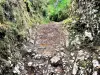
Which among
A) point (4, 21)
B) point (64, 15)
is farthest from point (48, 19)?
point (4, 21)

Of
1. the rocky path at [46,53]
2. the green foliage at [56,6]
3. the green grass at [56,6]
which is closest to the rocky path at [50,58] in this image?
the rocky path at [46,53]

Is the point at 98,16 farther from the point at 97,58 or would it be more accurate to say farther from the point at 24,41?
the point at 24,41

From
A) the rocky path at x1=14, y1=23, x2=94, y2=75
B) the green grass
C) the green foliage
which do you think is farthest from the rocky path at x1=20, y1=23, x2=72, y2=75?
the green grass

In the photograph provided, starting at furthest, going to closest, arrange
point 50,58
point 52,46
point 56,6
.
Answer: point 56,6, point 52,46, point 50,58

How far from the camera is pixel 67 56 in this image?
9.15 m

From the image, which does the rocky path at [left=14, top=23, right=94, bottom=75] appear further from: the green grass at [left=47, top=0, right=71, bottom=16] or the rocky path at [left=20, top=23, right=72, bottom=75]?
the green grass at [left=47, top=0, right=71, bottom=16]

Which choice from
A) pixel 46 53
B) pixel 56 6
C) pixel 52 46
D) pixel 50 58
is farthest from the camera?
pixel 56 6

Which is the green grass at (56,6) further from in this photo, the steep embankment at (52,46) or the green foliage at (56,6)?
the steep embankment at (52,46)

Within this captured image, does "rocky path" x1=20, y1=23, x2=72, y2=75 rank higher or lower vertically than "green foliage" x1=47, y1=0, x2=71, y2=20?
lower

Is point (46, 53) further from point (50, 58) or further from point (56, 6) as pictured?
point (56, 6)

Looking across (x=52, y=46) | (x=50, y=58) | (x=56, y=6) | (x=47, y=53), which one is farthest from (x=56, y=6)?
(x=50, y=58)

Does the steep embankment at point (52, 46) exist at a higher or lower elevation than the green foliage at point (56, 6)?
lower

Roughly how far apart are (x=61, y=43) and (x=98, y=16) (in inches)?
90.4

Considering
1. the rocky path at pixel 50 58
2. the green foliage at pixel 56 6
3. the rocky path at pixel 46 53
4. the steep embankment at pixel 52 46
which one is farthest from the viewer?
the green foliage at pixel 56 6
